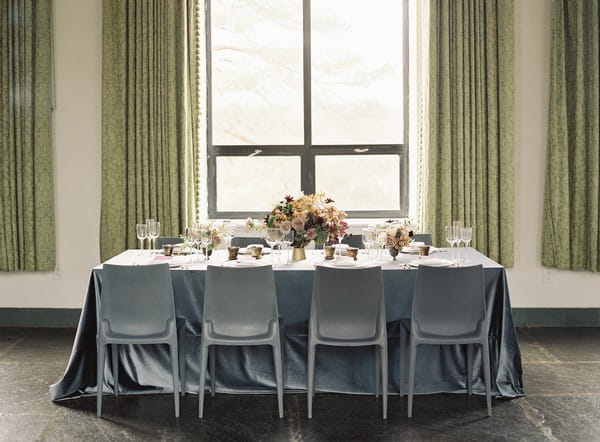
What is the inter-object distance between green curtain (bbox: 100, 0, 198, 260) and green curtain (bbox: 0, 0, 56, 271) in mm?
506

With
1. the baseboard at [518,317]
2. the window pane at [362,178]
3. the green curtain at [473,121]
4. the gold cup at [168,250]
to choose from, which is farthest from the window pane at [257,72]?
the baseboard at [518,317]

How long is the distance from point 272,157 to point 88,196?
166 centimetres

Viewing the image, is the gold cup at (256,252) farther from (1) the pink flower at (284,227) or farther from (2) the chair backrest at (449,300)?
(2) the chair backrest at (449,300)

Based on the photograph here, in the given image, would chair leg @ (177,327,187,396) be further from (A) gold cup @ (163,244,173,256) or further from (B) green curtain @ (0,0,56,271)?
(B) green curtain @ (0,0,56,271)

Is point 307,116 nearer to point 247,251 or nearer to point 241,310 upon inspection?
point 247,251

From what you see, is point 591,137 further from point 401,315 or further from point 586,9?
point 401,315

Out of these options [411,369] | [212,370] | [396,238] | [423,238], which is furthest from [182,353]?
[423,238]

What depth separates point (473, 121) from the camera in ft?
19.2

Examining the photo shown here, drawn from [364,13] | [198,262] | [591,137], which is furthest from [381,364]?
[364,13]

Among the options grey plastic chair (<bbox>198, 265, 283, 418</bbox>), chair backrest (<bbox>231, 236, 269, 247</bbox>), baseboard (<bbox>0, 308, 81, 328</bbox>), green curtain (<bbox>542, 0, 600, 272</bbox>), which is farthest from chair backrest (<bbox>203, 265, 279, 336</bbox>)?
green curtain (<bbox>542, 0, 600, 272</bbox>)

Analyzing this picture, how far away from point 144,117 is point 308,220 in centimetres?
215

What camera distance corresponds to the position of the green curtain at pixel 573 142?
5.74 meters

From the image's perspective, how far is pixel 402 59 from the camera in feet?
20.6

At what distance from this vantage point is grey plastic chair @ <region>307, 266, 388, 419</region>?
379 cm
